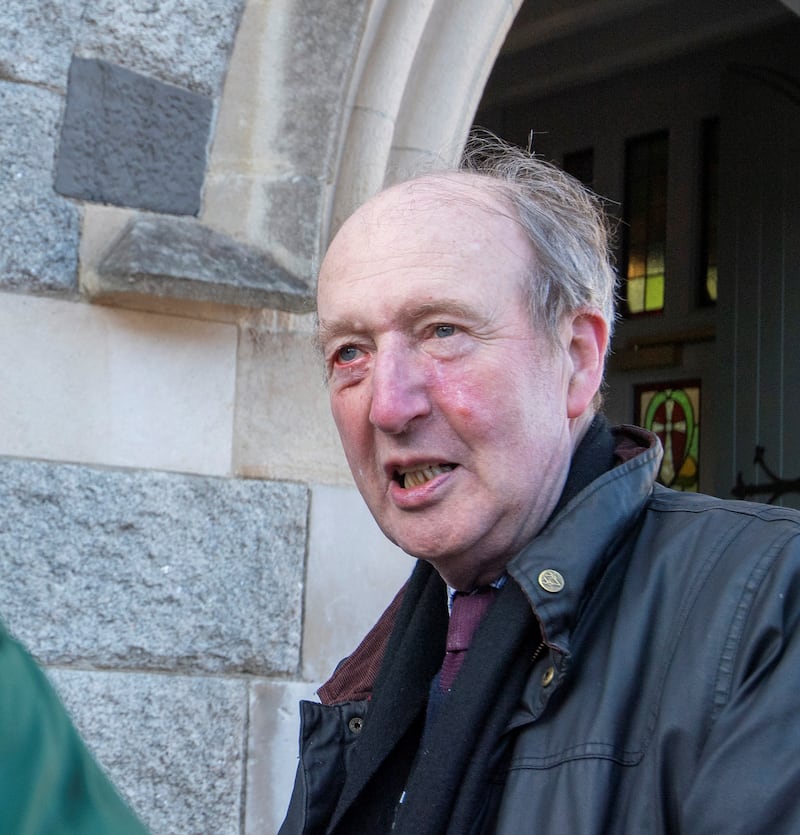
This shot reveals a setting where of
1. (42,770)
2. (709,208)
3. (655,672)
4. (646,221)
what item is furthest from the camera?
(646,221)

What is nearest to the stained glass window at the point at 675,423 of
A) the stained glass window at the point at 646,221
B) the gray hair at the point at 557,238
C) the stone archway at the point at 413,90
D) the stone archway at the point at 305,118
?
the stained glass window at the point at 646,221

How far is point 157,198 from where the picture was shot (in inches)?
97.4

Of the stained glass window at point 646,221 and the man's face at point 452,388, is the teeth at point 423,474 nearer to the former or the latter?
the man's face at point 452,388

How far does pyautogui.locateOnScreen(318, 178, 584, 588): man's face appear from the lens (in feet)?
5.06

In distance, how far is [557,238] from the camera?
64.2 inches

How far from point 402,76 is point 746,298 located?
10.1ft

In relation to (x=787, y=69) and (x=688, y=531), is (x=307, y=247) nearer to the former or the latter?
(x=688, y=531)

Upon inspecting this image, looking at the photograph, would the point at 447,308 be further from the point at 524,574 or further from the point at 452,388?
the point at 524,574

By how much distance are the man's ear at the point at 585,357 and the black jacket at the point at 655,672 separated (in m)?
0.13

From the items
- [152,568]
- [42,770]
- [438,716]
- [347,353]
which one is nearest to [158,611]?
[152,568]

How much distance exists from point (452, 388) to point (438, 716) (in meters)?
0.37

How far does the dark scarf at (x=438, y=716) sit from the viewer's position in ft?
4.55

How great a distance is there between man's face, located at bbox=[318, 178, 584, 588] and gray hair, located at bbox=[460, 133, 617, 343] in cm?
2

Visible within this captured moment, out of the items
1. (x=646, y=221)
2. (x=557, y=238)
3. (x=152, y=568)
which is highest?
(x=646, y=221)
